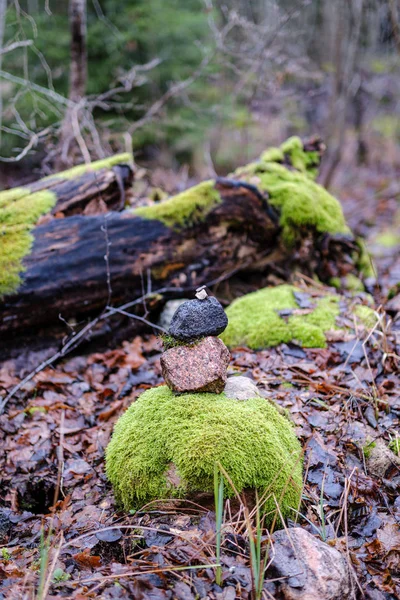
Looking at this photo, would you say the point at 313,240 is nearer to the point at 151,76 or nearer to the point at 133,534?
the point at 133,534

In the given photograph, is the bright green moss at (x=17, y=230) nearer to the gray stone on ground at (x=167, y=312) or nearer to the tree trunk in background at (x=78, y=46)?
the gray stone on ground at (x=167, y=312)

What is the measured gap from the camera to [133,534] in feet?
7.84

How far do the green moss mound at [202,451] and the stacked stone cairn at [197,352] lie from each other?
0.10m

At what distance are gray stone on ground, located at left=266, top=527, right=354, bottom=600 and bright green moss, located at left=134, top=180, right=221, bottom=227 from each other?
3.84 metres

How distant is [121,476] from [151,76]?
36.4ft

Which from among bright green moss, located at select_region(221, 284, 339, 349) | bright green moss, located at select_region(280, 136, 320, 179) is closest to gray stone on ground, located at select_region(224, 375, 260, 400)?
bright green moss, located at select_region(221, 284, 339, 349)

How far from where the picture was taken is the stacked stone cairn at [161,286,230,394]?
286 centimetres

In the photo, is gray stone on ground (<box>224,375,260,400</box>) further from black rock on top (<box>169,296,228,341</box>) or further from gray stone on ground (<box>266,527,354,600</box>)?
gray stone on ground (<box>266,527,354,600</box>)

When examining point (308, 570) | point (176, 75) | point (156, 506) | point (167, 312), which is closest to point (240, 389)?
point (156, 506)

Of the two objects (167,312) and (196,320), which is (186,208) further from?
(196,320)

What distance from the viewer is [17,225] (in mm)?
4684

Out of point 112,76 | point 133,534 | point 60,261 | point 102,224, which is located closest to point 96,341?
point 60,261

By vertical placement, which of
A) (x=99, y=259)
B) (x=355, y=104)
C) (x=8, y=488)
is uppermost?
(x=355, y=104)

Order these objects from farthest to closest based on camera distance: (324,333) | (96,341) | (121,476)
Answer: (96,341) < (324,333) < (121,476)
